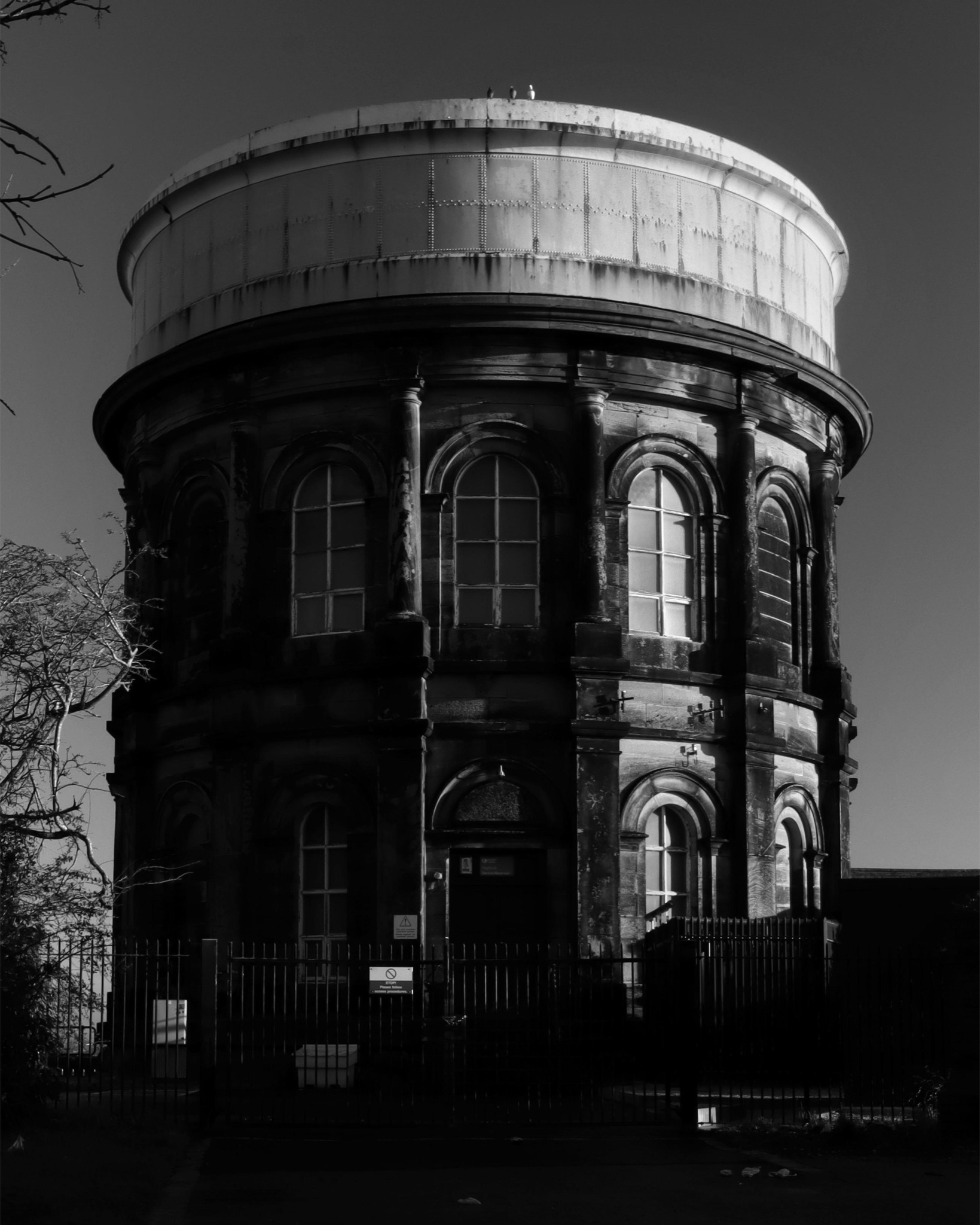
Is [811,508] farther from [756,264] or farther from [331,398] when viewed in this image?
[331,398]

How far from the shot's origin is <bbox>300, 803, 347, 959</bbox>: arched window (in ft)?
91.8

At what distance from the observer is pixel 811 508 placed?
32.0 metres

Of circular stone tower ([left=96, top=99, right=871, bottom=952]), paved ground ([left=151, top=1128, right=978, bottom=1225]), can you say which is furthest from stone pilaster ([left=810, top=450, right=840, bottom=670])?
paved ground ([left=151, top=1128, right=978, bottom=1225])

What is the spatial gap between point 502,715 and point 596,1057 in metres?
5.08

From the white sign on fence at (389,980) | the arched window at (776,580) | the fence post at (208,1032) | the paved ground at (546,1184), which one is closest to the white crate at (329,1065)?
the white sign on fence at (389,980)

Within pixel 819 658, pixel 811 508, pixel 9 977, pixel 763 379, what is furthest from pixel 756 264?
pixel 9 977

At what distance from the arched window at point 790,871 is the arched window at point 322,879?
6906 mm

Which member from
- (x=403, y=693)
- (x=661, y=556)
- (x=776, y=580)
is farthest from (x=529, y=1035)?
(x=776, y=580)

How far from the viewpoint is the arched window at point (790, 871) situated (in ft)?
99.0

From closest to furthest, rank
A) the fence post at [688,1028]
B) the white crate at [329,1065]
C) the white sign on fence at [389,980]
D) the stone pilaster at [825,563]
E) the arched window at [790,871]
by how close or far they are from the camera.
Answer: the fence post at [688,1028] → the white sign on fence at [389,980] → the white crate at [329,1065] → the arched window at [790,871] → the stone pilaster at [825,563]

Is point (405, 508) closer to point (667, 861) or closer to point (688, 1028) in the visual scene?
point (667, 861)

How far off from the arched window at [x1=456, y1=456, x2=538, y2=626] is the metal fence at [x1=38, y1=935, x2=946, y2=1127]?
5.01 m

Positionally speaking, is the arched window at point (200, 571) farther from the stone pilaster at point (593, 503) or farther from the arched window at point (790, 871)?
the arched window at point (790, 871)

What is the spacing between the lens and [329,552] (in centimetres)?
2911
